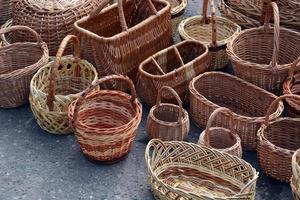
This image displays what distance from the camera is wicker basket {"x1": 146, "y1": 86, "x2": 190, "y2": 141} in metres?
3.04

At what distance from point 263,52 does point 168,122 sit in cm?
106

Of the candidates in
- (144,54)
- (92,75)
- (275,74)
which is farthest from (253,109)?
(92,75)

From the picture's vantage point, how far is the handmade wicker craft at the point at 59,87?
10.1ft

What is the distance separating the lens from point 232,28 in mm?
3969

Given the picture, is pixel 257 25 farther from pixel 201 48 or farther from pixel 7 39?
pixel 7 39

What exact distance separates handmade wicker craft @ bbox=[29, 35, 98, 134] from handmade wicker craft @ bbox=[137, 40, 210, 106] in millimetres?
329

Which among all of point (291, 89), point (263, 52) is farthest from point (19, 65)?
point (291, 89)

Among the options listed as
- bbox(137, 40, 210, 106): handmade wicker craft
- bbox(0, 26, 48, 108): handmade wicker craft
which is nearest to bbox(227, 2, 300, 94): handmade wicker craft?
bbox(137, 40, 210, 106): handmade wicker craft

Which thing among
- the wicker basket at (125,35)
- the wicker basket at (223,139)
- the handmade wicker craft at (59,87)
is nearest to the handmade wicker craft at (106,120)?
the handmade wicker craft at (59,87)

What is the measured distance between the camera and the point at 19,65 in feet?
11.9

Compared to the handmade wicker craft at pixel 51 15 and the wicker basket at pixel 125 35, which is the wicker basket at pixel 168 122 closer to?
the wicker basket at pixel 125 35

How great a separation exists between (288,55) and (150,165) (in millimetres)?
1486

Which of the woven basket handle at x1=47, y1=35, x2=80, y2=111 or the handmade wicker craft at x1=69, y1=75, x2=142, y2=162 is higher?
the woven basket handle at x1=47, y1=35, x2=80, y2=111

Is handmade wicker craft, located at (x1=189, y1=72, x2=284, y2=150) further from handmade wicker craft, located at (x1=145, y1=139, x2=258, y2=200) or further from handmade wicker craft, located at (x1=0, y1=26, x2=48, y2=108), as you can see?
handmade wicker craft, located at (x1=0, y1=26, x2=48, y2=108)
